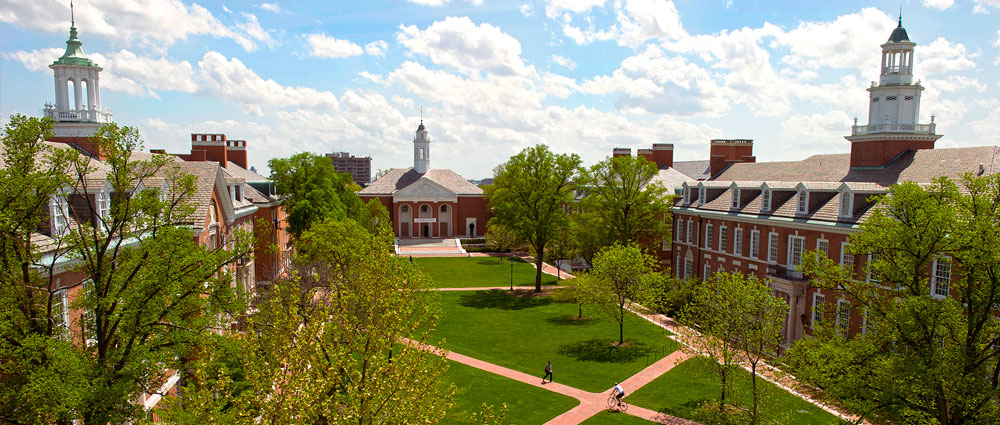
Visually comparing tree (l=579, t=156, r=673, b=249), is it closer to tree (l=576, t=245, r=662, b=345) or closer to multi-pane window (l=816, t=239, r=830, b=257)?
tree (l=576, t=245, r=662, b=345)

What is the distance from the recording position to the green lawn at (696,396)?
74.6 ft

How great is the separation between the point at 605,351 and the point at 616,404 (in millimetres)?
7737

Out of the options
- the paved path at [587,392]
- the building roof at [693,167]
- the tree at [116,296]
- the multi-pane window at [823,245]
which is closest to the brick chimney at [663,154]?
the building roof at [693,167]

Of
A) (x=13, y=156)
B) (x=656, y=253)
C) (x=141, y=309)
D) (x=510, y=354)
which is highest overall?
(x=13, y=156)

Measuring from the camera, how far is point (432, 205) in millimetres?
84125

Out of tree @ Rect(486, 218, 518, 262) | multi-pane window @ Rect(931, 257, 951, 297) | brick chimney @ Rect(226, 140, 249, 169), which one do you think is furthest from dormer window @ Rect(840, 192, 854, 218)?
brick chimney @ Rect(226, 140, 249, 169)

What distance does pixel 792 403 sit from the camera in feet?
78.1

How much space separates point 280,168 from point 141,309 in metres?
31.9

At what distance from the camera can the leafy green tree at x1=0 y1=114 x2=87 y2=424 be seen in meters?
11.1

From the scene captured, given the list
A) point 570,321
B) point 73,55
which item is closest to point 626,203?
point 570,321

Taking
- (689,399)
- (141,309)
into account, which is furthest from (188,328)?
(689,399)

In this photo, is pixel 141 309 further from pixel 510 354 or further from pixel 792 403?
pixel 792 403

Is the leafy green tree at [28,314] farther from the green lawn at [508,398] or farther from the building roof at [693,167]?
the building roof at [693,167]

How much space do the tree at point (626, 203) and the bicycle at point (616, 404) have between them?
72.4 ft
